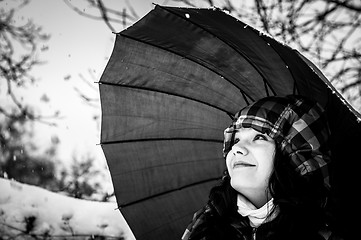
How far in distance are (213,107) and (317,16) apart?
2924 mm

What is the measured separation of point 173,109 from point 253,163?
1.96ft

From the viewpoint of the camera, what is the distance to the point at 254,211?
1.66 m

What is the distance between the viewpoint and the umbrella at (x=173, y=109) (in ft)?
6.24

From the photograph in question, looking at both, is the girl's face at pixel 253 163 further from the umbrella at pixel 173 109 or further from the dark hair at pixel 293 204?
the umbrella at pixel 173 109

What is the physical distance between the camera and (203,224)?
1.80m

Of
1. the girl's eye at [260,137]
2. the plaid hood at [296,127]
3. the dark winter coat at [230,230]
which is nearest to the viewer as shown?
the dark winter coat at [230,230]

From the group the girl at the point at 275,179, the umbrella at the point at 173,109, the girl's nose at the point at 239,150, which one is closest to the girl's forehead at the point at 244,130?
the girl at the point at 275,179

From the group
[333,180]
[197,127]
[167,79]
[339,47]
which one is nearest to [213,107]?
[197,127]

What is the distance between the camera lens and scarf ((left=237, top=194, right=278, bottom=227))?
5.39ft

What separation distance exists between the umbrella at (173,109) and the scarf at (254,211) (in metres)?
0.43

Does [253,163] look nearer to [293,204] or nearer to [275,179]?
[275,179]

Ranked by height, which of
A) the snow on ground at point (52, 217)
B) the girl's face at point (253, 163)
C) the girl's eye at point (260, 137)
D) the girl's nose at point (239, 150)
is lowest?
the girl's face at point (253, 163)

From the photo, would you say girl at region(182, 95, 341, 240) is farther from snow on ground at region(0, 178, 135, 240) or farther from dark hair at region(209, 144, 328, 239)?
snow on ground at region(0, 178, 135, 240)

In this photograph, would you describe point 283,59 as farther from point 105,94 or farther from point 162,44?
point 105,94
